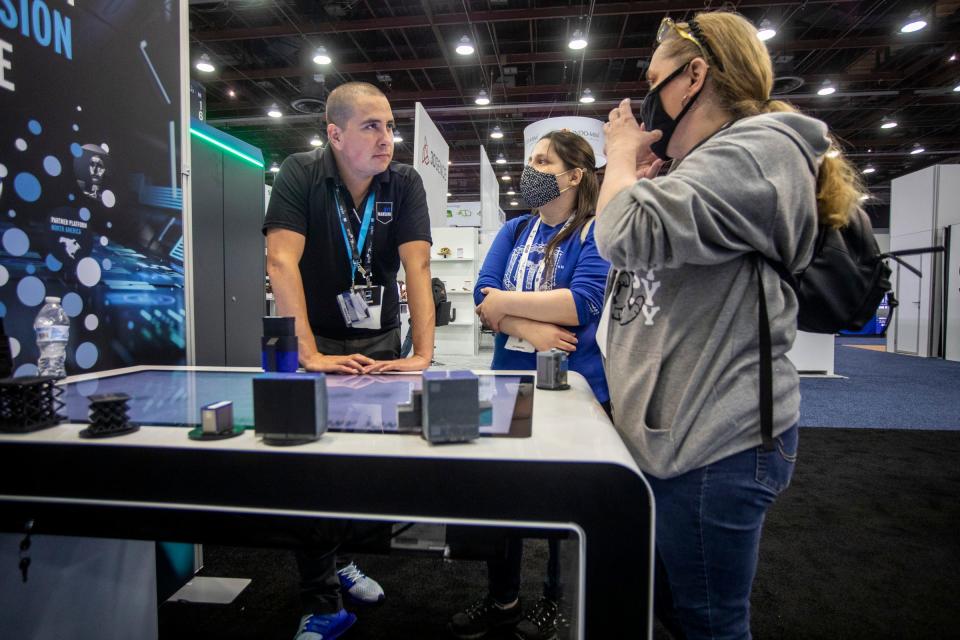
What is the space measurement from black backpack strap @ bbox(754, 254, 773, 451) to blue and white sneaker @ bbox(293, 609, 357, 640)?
4.53 ft

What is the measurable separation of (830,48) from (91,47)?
9.32 metres

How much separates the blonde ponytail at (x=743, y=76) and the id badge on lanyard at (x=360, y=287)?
114cm

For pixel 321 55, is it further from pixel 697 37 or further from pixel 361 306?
pixel 697 37

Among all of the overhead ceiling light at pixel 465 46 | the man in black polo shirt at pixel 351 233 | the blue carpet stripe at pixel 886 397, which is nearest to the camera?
the man in black polo shirt at pixel 351 233

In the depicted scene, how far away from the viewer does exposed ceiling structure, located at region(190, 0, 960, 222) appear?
713cm

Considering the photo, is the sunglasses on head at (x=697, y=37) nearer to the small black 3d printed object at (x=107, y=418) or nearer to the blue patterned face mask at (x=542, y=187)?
the blue patterned face mask at (x=542, y=187)

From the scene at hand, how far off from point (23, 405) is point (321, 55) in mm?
8104

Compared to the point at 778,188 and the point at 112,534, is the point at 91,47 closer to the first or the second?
the point at 112,534

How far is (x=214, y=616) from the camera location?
1856 mm

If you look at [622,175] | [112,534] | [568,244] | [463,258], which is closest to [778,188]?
[622,175]

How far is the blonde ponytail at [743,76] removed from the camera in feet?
2.80

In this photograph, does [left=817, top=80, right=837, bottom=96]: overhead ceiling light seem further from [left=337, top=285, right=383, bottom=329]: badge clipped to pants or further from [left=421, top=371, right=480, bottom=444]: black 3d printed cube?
[left=421, top=371, right=480, bottom=444]: black 3d printed cube

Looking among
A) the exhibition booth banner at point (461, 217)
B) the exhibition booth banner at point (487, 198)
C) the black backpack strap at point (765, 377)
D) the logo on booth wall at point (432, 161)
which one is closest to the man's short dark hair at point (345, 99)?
the black backpack strap at point (765, 377)

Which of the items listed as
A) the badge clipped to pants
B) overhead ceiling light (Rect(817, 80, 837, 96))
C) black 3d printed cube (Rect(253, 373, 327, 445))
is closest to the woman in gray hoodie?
black 3d printed cube (Rect(253, 373, 327, 445))
